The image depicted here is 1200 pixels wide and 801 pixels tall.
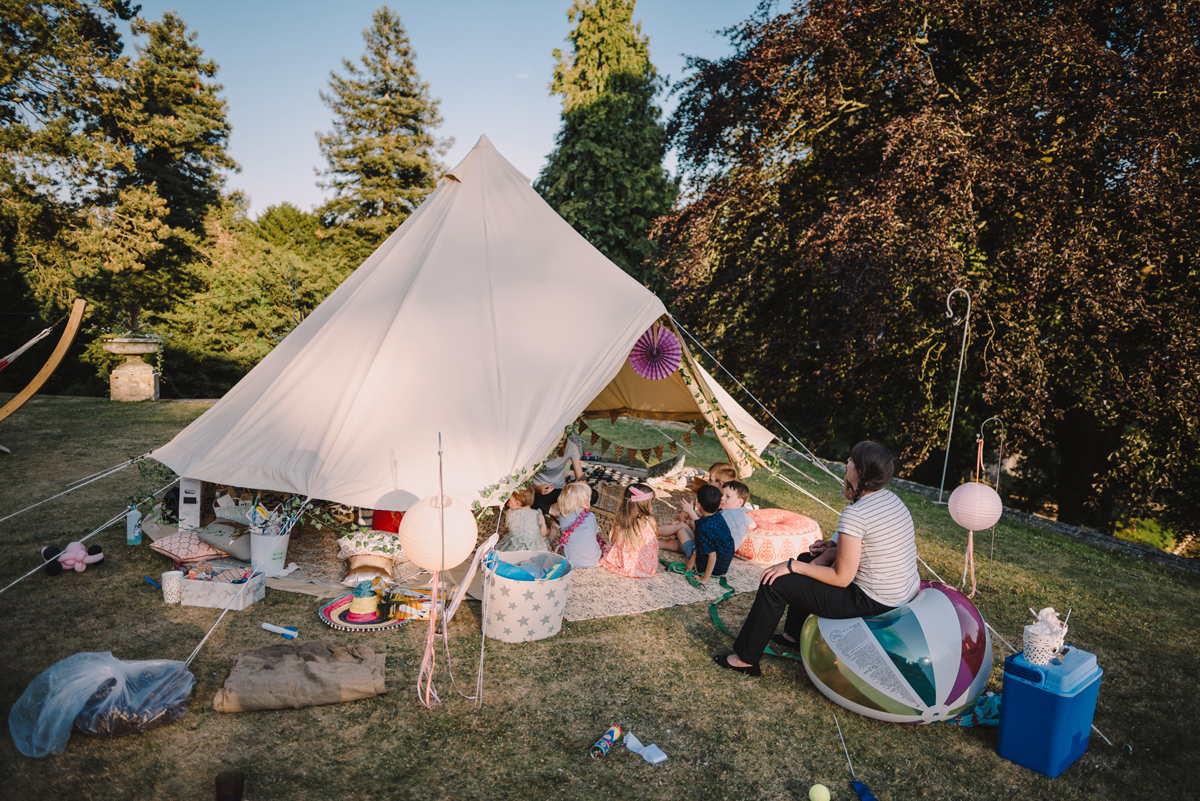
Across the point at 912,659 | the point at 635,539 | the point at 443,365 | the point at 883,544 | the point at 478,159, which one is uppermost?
the point at 478,159

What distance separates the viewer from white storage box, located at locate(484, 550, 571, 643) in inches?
135


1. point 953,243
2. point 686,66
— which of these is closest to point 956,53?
point 953,243

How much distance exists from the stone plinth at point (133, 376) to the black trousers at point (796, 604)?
1244 cm

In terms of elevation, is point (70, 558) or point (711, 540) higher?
point (711, 540)

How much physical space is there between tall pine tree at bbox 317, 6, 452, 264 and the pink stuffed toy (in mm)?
17330

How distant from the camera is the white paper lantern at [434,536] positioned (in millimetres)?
2850

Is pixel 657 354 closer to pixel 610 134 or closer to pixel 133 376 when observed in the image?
pixel 133 376

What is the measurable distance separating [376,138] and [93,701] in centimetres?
2080

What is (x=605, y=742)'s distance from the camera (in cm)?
262

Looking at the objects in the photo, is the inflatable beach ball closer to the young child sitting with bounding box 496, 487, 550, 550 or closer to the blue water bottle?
the young child sitting with bounding box 496, 487, 550, 550

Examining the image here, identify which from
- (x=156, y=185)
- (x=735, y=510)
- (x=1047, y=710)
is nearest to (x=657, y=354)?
(x=735, y=510)

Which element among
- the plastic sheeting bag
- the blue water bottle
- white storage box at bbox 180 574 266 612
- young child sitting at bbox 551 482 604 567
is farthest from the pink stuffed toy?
young child sitting at bbox 551 482 604 567

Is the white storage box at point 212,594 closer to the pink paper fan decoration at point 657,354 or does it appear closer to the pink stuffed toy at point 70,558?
the pink stuffed toy at point 70,558

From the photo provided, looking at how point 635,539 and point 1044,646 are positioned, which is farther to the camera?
point 635,539
